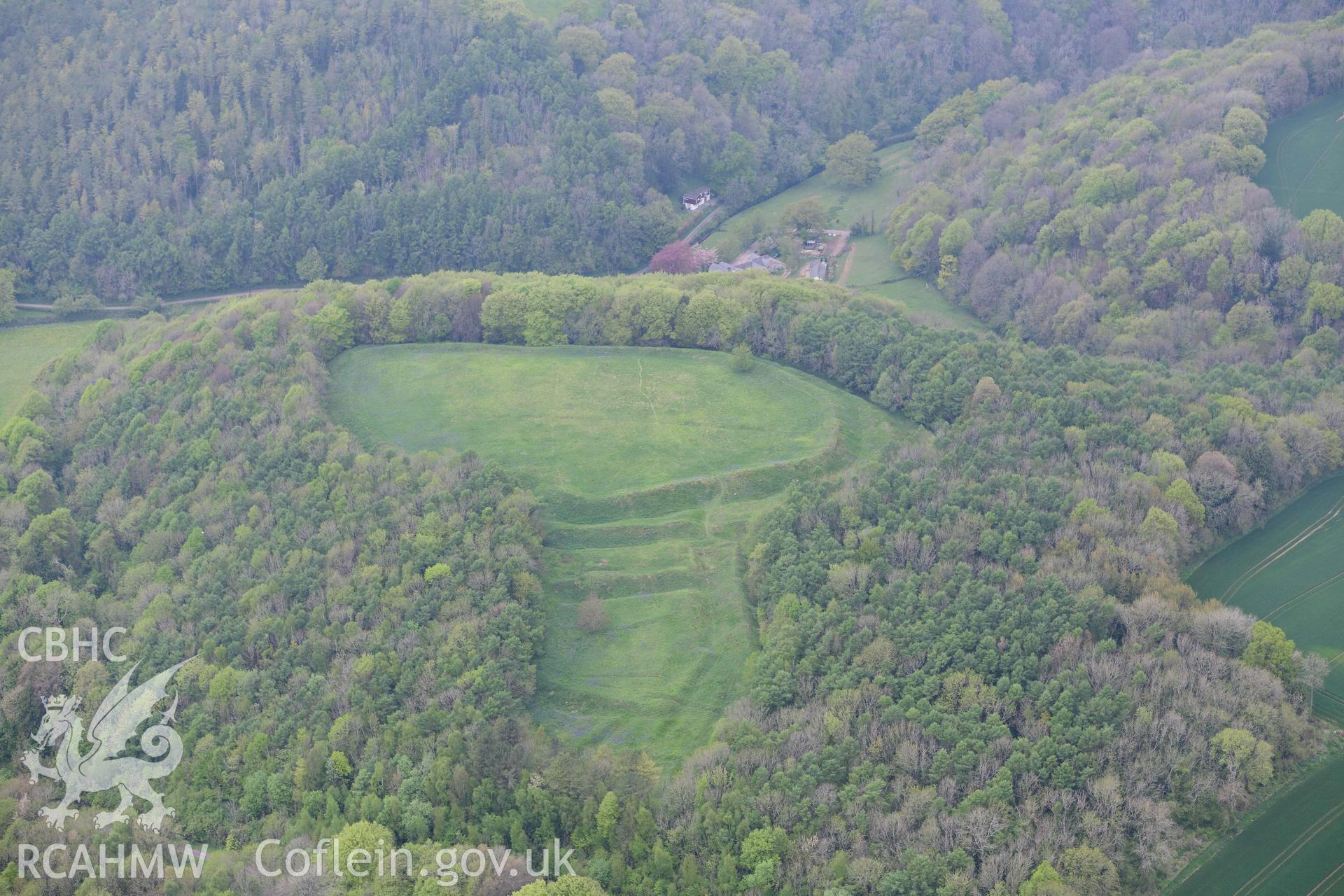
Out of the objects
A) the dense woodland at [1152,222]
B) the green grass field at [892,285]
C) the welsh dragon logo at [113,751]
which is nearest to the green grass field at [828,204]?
the green grass field at [892,285]

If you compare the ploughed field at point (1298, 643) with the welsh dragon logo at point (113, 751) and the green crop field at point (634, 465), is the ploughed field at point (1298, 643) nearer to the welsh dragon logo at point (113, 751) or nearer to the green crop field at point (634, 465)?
the green crop field at point (634, 465)

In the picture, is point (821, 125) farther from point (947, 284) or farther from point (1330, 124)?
point (1330, 124)

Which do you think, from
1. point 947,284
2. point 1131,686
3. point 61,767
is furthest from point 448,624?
point 947,284

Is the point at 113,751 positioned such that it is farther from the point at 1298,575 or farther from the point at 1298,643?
the point at 1298,575

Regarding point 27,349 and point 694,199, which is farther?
point 694,199

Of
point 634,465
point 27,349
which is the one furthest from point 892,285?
point 27,349

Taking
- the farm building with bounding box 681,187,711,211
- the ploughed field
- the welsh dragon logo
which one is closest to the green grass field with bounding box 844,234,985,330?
the farm building with bounding box 681,187,711,211
